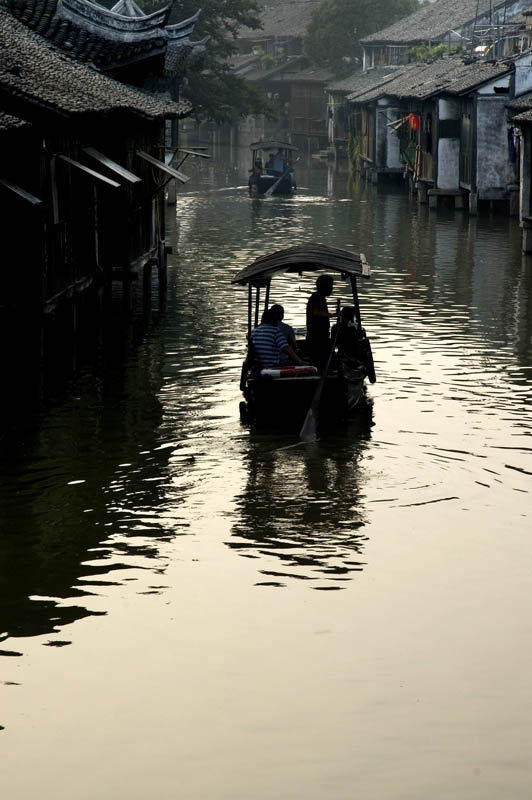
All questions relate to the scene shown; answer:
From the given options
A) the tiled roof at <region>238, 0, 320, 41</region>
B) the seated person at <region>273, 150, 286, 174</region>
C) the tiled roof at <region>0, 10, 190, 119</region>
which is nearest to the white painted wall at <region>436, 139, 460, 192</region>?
the seated person at <region>273, 150, 286, 174</region>

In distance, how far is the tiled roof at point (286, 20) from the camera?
286 feet

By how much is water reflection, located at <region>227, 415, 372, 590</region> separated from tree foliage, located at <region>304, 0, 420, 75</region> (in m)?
66.3

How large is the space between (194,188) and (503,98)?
1783 cm

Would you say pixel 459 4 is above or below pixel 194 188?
above

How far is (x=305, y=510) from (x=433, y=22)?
6017 cm

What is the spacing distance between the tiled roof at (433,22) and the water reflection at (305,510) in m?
53.4

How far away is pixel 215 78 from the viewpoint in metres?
59.7

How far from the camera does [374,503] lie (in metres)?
11.6

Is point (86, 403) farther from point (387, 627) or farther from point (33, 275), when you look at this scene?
point (387, 627)

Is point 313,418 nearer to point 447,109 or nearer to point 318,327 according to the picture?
point 318,327

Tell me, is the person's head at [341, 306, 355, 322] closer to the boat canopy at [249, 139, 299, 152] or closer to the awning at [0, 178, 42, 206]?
the awning at [0, 178, 42, 206]

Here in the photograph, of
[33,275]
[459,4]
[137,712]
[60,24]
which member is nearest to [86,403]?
[33,275]

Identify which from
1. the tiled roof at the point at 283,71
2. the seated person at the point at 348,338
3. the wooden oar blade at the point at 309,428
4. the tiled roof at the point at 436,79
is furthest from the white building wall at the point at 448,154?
the tiled roof at the point at 283,71

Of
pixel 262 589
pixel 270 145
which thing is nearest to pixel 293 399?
pixel 262 589
